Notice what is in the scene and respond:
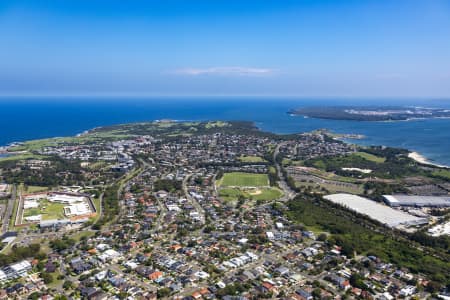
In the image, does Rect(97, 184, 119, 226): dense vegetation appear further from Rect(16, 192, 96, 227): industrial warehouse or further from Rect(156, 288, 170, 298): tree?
Rect(156, 288, 170, 298): tree

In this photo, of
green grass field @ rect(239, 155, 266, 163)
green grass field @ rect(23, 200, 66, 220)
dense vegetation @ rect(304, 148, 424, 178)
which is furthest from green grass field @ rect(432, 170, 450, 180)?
green grass field @ rect(23, 200, 66, 220)

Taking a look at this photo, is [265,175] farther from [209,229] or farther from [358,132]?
[358,132]

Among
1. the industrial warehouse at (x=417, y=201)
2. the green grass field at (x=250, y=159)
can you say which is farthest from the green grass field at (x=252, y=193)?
the green grass field at (x=250, y=159)

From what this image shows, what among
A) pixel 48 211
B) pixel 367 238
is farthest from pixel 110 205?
pixel 367 238

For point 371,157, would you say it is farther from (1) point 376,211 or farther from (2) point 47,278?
(2) point 47,278

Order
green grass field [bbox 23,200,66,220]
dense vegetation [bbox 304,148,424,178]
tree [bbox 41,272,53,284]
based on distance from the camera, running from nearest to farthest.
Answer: tree [bbox 41,272,53,284] < green grass field [bbox 23,200,66,220] < dense vegetation [bbox 304,148,424,178]
